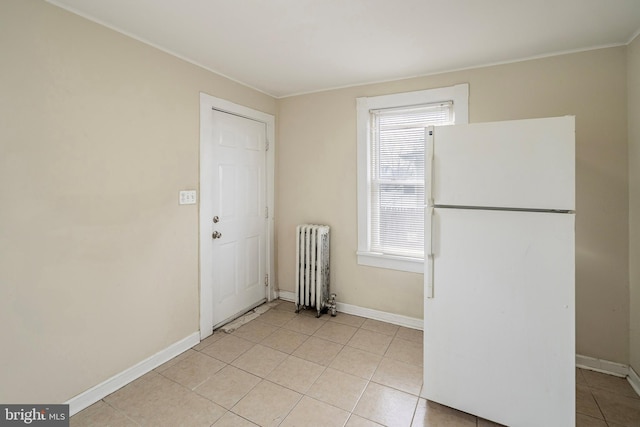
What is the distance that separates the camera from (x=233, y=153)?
9.64ft

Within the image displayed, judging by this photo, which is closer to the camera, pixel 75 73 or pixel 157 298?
pixel 75 73

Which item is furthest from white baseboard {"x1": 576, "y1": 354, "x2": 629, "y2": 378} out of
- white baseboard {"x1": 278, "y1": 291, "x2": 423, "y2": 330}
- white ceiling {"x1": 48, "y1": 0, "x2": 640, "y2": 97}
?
white ceiling {"x1": 48, "y1": 0, "x2": 640, "y2": 97}

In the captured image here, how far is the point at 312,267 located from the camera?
3.11 meters

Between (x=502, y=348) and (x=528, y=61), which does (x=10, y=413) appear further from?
(x=528, y=61)

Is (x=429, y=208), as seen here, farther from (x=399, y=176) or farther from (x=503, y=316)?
(x=399, y=176)

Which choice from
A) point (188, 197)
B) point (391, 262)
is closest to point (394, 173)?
point (391, 262)

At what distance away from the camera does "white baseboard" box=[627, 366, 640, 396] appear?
6.45 feet

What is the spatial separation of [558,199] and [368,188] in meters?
1.68

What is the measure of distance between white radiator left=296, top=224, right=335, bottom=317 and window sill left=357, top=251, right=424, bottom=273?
1.32 ft

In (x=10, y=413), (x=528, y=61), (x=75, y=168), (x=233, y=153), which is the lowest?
(x=10, y=413)

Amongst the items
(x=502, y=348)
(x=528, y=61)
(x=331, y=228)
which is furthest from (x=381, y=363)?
(x=528, y=61)

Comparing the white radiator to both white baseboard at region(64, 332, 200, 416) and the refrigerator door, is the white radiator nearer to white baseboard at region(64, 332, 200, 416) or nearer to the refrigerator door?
white baseboard at region(64, 332, 200, 416)

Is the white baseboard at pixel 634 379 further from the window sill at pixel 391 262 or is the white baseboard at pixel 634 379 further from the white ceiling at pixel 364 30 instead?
the white ceiling at pixel 364 30

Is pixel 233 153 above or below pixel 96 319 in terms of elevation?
above
